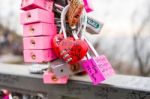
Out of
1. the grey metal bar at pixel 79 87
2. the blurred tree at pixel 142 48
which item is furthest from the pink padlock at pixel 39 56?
the blurred tree at pixel 142 48

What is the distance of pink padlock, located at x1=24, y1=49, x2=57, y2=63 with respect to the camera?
0.62m

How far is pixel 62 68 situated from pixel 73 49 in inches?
2.8

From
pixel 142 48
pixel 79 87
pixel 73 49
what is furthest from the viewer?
pixel 142 48

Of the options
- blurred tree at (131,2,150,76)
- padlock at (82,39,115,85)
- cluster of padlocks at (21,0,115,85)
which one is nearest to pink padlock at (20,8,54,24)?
cluster of padlocks at (21,0,115,85)

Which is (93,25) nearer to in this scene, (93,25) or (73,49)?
(93,25)

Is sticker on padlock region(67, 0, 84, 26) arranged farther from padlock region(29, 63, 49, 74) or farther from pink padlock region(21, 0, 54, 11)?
padlock region(29, 63, 49, 74)

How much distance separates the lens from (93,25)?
68 centimetres

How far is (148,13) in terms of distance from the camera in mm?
2125

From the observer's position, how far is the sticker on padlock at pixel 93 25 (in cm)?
67

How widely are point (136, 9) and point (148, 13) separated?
0.29 ft

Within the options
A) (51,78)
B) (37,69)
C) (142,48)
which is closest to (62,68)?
(51,78)

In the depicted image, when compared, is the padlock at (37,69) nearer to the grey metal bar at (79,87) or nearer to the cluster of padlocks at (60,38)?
the grey metal bar at (79,87)

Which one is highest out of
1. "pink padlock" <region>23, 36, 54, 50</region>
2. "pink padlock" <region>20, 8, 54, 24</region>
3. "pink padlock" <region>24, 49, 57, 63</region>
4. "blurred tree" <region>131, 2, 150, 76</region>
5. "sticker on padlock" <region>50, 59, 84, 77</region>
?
"pink padlock" <region>20, 8, 54, 24</region>

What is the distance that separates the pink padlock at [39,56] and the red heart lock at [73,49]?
3 cm
